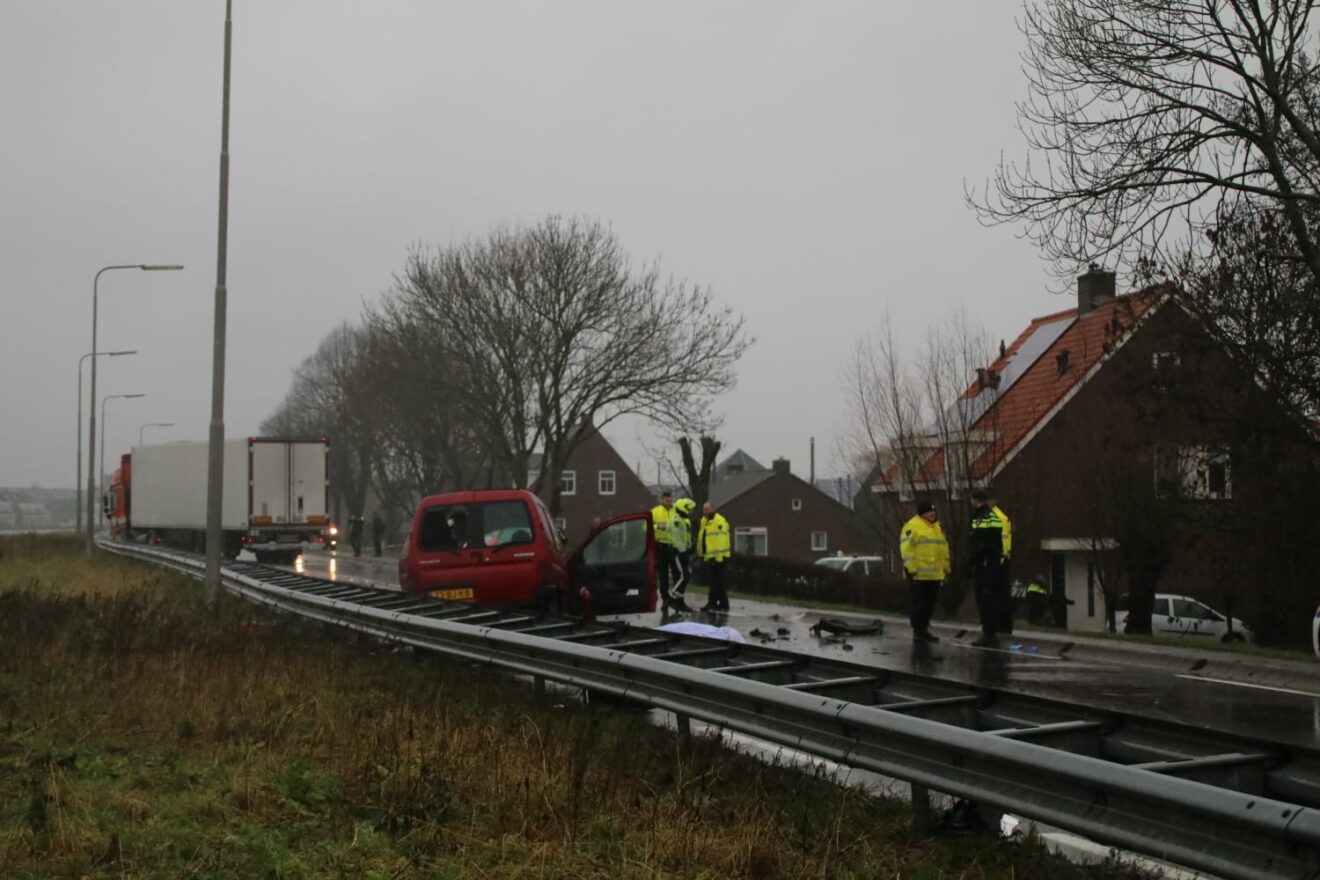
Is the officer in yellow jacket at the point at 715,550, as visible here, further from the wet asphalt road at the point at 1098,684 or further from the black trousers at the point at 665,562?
the wet asphalt road at the point at 1098,684

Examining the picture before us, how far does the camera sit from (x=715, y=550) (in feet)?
73.8

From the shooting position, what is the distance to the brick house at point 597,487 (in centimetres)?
8888

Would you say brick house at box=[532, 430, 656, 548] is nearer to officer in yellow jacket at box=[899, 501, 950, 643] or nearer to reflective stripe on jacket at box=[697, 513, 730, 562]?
reflective stripe on jacket at box=[697, 513, 730, 562]

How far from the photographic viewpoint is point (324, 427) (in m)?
79.5

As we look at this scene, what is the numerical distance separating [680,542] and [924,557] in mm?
6324

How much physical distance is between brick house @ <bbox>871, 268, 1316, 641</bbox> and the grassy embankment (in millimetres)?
11853

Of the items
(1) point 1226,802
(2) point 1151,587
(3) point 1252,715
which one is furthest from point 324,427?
(1) point 1226,802

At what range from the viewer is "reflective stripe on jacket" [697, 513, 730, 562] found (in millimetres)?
22422

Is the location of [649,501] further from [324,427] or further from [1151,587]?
[1151,587]

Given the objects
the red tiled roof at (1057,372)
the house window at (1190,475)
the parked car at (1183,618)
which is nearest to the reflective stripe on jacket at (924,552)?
the red tiled roof at (1057,372)

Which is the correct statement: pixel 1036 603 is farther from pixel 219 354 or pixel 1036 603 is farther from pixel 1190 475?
pixel 219 354

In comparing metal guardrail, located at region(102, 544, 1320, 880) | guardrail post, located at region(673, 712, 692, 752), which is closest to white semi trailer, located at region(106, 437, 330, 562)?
metal guardrail, located at region(102, 544, 1320, 880)

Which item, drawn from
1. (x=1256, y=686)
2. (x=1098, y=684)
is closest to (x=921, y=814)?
(x=1098, y=684)

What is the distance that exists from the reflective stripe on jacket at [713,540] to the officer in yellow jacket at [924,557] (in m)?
5.56
